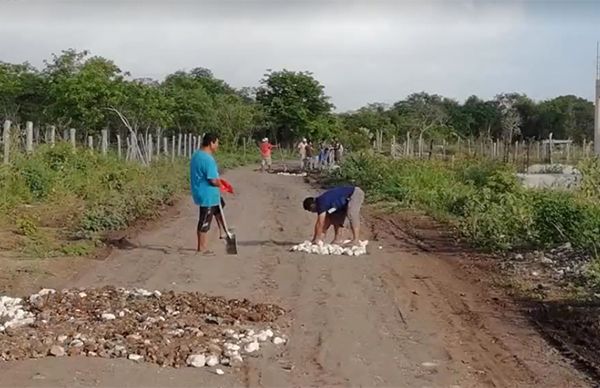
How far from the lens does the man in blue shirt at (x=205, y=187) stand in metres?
13.4

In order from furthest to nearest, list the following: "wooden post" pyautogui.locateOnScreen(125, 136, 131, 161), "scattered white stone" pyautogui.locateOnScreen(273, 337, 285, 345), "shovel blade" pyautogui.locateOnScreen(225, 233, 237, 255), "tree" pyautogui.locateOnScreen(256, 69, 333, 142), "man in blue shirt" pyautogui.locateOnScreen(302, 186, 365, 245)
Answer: "tree" pyautogui.locateOnScreen(256, 69, 333, 142)
"wooden post" pyautogui.locateOnScreen(125, 136, 131, 161)
"man in blue shirt" pyautogui.locateOnScreen(302, 186, 365, 245)
"shovel blade" pyautogui.locateOnScreen(225, 233, 237, 255)
"scattered white stone" pyautogui.locateOnScreen(273, 337, 285, 345)

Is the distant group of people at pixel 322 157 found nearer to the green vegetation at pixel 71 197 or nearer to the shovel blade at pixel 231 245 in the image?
the green vegetation at pixel 71 197

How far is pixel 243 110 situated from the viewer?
2343 inches

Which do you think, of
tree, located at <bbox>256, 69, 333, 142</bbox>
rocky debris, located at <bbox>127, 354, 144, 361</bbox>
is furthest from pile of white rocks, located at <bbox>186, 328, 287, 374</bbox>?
tree, located at <bbox>256, 69, 333, 142</bbox>

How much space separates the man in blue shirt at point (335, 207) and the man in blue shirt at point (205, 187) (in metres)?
1.38

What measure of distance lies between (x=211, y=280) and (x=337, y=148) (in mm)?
31846

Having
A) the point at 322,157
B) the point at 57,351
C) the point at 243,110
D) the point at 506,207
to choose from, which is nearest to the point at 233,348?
the point at 57,351

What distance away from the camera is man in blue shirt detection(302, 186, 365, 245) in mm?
13492

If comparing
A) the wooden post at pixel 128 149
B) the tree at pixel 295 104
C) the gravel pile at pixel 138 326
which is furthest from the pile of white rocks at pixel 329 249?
the tree at pixel 295 104

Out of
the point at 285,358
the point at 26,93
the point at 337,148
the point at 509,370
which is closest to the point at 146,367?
the point at 285,358

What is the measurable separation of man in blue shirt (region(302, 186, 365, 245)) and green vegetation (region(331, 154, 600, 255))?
2304mm

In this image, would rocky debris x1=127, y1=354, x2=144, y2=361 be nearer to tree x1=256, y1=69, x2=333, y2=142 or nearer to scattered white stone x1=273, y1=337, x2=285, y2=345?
scattered white stone x1=273, y1=337, x2=285, y2=345

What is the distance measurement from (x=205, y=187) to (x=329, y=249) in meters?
2.09

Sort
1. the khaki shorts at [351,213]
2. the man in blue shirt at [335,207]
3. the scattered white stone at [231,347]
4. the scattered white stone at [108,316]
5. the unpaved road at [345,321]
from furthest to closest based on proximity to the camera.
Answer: the khaki shorts at [351,213], the man in blue shirt at [335,207], the scattered white stone at [108,316], the scattered white stone at [231,347], the unpaved road at [345,321]
